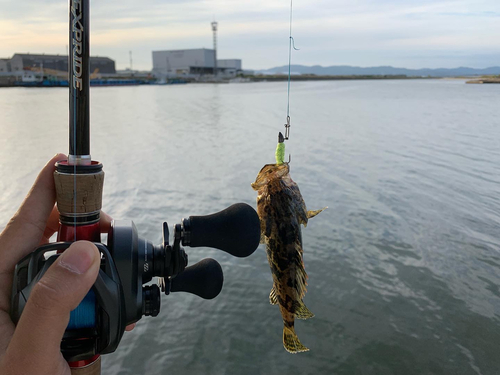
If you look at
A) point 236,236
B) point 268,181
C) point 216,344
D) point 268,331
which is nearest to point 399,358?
point 268,331

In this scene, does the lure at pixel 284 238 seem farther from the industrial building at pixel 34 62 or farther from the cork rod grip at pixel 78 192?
the industrial building at pixel 34 62

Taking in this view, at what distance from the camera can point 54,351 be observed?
163 cm

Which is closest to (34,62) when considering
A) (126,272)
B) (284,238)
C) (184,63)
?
(184,63)

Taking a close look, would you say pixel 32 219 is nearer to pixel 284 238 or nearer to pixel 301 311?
pixel 284 238

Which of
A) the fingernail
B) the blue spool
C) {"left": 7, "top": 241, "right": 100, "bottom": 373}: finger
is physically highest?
the fingernail

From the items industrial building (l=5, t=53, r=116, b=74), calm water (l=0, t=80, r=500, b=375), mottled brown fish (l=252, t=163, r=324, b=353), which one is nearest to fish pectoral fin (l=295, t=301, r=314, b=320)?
mottled brown fish (l=252, t=163, r=324, b=353)

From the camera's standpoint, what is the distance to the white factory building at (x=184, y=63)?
135m

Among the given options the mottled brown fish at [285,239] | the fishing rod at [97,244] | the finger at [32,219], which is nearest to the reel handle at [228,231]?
the fishing rod at [97,244]

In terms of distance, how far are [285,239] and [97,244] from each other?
99 cm

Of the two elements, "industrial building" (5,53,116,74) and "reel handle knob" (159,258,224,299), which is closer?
"reel handle knob" (159,258,224,299)

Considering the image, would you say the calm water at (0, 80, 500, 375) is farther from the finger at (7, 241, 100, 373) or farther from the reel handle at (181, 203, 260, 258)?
the finger at (7, 241, 100, 373)

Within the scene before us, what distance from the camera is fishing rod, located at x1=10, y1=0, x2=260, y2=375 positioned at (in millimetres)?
1793

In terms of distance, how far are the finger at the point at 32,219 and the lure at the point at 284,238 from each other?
111 cm

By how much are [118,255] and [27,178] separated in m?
13.4
